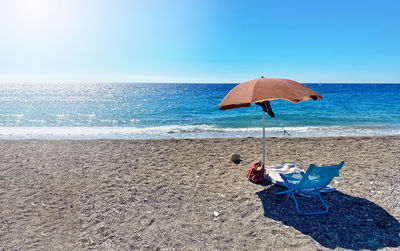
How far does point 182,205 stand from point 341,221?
2520 mm

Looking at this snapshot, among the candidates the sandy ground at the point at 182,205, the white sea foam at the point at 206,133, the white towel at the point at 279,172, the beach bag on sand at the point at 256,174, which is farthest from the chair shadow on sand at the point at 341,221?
the white sea foam at the point at 206,133

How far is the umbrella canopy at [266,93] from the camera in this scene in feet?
12.9

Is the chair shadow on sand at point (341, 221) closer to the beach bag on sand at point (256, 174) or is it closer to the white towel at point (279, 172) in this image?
the white towel at point (279, 172)

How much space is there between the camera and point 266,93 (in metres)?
4.05

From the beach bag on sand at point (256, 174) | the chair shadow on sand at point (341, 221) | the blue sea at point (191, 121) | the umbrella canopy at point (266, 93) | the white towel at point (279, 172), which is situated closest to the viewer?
the chair shadow on sand at point (341, 221)

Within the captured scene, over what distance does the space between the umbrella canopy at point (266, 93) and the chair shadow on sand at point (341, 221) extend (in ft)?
5.90

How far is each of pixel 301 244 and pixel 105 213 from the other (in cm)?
302

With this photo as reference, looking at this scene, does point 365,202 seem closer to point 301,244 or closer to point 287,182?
point 287,182

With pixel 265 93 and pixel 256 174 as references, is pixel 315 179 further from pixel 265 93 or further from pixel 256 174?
pixel 265 93

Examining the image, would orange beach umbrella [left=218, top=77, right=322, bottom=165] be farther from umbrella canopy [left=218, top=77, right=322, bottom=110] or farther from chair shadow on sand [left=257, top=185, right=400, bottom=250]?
chair shadow on sand [left=257, top=185, right=400, bottom=250]

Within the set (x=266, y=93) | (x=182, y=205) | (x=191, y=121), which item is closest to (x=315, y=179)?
(x=266, y=93)

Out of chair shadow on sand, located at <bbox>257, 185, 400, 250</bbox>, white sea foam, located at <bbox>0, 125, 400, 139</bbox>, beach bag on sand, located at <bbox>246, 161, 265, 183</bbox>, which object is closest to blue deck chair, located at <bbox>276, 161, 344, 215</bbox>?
chair shadow on sand, located at <bbox>257, 185, 400, 250</bbox>

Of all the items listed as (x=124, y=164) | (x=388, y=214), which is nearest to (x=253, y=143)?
(x=124, y=164)

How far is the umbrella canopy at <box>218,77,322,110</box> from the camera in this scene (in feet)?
12.9
